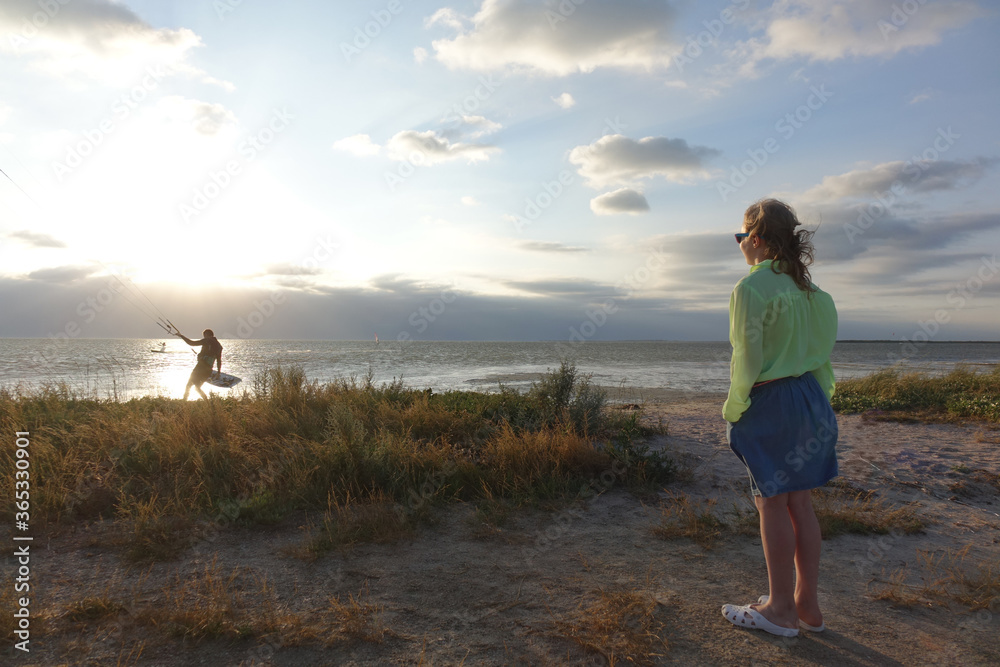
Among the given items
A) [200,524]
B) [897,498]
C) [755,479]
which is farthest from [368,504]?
[897,498]

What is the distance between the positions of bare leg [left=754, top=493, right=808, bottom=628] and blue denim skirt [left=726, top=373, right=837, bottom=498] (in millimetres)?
96

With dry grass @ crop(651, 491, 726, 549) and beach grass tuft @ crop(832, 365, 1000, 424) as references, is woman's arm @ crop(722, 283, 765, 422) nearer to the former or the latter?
dry grass @ crop(651, 491, 726, 549)

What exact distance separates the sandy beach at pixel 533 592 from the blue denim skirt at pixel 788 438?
2.82ft

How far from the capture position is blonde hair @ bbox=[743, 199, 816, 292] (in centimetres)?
265

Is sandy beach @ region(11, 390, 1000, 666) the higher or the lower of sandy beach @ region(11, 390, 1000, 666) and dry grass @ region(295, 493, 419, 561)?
the lower

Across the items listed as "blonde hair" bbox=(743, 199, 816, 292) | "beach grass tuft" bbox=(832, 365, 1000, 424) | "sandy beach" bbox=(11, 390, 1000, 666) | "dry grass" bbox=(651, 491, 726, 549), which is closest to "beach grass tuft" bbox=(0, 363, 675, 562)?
"sandy beach" bbox=(11, 390, 1000, 666)

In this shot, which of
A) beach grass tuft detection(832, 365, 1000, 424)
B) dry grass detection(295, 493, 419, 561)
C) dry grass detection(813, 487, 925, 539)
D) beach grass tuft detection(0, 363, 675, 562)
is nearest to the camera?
dry grass detection(295, 493, 419, 561)

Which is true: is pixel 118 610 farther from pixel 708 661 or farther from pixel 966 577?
pixel 966 577

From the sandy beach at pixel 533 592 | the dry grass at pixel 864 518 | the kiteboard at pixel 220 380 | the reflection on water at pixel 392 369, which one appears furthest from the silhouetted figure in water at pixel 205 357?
the dry grass at pixel 864 518

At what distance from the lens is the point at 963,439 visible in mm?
7309

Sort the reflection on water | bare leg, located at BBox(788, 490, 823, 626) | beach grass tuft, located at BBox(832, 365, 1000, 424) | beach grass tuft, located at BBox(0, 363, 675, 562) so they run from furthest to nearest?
1. the reflection on water
2. beach grass tuft, located at BBox(832, 365, 1000, 424)
3. beach grass tuft, located at BBox(0, 363, 675, 562)
4. bare leg, located at BBox(788, 490, 823, 626)

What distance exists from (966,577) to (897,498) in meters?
1.97

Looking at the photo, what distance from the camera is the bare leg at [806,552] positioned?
265cm

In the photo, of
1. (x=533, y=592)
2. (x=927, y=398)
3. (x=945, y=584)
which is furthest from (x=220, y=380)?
(x=927, y=398)
